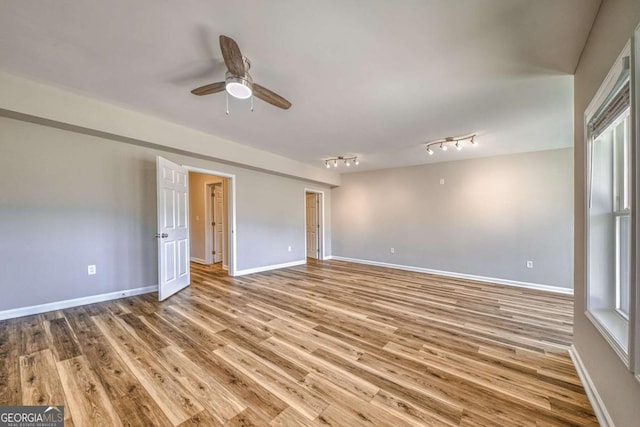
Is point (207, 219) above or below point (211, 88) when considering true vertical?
below

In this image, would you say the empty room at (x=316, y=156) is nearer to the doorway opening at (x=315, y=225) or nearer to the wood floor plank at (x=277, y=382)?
the wood floor plank at (x=277, y=382)

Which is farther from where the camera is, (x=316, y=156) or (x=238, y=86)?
(x=316, y=156)

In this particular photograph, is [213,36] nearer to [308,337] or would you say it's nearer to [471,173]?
[308,337]

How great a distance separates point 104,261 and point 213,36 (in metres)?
3.40

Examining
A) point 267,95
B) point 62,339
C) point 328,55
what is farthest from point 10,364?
point 328,55

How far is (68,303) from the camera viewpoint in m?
3.05

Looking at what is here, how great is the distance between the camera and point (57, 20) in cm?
166

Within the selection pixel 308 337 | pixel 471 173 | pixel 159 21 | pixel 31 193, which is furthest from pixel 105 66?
pixel 471 173

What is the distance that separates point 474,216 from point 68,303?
6.80 meters

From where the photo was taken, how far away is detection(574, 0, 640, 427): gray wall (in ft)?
3.75

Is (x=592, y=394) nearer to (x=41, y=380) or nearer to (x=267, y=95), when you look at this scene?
(x=267, y=95)

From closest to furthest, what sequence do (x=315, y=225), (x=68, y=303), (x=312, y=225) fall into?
(x=68, y=303), (x=315, y=225), (x=312, y=225)

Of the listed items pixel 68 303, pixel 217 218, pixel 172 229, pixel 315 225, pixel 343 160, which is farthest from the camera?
pixel 315 225

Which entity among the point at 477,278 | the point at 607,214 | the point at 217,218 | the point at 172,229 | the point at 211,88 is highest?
the point at 211,88
